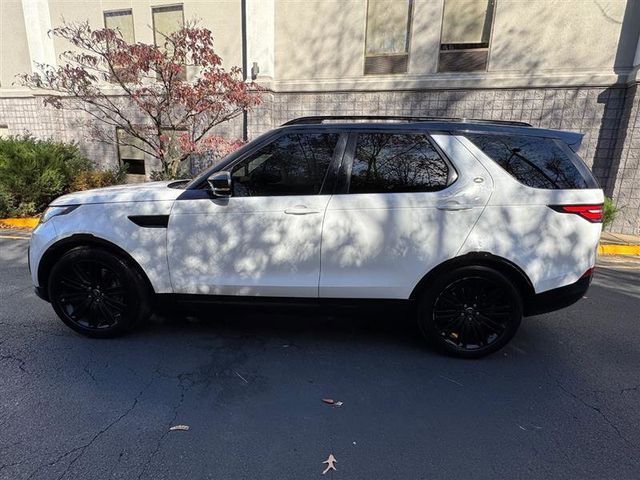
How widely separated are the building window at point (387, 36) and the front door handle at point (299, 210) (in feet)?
23.7

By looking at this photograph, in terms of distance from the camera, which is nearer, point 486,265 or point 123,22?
point 486,265

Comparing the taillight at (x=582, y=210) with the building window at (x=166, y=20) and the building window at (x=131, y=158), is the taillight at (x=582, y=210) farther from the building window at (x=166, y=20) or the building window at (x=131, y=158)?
the building window at (x=131, y=158)

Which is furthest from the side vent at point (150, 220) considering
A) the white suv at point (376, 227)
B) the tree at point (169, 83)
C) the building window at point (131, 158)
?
the building window at point (131, 158)

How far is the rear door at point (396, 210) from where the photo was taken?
2.89 m

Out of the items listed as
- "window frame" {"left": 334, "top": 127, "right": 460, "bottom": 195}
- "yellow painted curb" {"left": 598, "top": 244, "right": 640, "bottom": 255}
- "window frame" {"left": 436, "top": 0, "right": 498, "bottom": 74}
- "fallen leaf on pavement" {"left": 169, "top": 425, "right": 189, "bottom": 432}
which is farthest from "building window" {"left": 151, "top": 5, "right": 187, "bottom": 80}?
"yellow painted curb" {"left": 598, "top": 244, "right": 640, "bottom": 255}

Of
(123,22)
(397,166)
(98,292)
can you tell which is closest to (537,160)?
(397,166)

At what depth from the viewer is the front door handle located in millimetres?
2939

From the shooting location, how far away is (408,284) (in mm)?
3004

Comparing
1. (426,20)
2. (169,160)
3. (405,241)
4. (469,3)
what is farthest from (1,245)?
(469,3)

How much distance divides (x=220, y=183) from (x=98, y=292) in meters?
1.50

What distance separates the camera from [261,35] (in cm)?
903

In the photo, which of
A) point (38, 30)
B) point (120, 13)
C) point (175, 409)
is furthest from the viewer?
point (38, 30)

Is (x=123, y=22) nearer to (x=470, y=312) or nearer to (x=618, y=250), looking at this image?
(x=470, y=312)

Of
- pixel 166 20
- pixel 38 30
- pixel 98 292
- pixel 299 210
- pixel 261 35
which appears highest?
pixel 166 20
